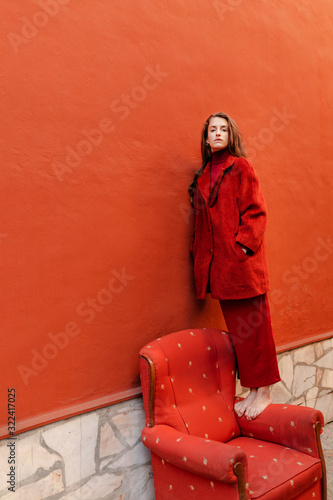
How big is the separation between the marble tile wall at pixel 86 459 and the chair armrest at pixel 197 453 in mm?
252

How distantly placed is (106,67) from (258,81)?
1360 mm

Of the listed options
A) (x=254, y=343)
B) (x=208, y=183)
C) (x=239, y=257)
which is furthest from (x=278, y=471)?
(x=208, y=183)

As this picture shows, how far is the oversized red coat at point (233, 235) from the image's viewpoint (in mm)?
2316

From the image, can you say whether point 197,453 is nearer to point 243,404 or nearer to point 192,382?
point 192,382

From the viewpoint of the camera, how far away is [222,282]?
237cm

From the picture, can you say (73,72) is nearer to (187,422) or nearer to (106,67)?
(106,67)

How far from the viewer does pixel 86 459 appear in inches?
82.2

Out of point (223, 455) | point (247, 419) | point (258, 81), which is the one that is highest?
point (258, 81)

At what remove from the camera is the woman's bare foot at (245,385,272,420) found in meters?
2.32

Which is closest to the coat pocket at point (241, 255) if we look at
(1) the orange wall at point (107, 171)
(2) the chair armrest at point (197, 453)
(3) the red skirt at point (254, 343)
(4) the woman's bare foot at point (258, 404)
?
(3) the red skirt at point (254, 343)

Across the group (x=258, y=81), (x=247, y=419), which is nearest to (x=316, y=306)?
(x=247, y=419)

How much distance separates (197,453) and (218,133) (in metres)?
1.63

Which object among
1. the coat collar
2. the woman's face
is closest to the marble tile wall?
the coat collar

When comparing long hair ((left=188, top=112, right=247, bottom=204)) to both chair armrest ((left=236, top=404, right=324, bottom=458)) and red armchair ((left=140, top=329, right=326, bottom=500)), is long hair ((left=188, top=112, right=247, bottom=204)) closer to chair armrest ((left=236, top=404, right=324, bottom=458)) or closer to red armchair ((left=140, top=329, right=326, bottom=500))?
red armchair ((left=140, top=329, right=326, bottom=500))
